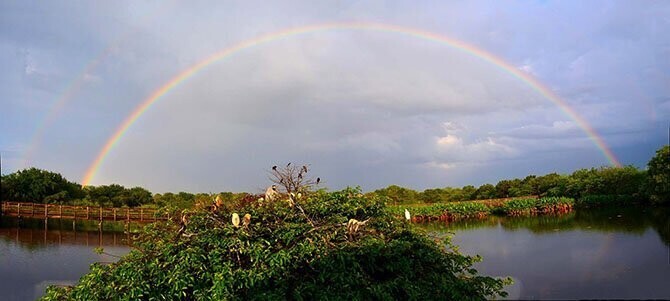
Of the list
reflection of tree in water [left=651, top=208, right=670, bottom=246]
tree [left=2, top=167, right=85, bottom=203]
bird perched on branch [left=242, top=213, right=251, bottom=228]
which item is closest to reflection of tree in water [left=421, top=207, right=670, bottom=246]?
reflection of tree in water [left=651, top=208, right=670, bottom=246]

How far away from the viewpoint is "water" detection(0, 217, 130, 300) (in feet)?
52.0

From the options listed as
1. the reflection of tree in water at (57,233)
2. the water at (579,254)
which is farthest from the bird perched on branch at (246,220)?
the reflection of tree in water at (57,233)

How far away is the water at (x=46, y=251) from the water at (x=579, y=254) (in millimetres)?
10814

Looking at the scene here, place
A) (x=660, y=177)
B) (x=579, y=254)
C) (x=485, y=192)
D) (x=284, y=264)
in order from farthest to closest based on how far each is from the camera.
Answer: (x=485, y=192) → (x=660, y=177) → (x=579, y=254) → (x=284, y=264)

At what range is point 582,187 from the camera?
42094 mm

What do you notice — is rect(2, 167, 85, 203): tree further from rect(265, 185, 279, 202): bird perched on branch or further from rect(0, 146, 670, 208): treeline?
rect(265, 185, 279, 202): bird perched on branch

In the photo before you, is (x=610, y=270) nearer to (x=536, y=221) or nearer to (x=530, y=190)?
(x=536, y=221)

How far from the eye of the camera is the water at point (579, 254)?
40.3ft

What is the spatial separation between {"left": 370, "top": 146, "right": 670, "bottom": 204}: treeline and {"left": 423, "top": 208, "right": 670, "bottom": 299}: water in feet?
15.3

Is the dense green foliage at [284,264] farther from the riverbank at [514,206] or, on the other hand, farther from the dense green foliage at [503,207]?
the dense green foliage at [503,207]

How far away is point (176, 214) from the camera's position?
587 centimetres

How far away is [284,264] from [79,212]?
3265 cm

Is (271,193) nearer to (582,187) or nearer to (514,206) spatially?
(514,206)

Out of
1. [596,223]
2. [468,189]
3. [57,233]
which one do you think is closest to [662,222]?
[596,223]
